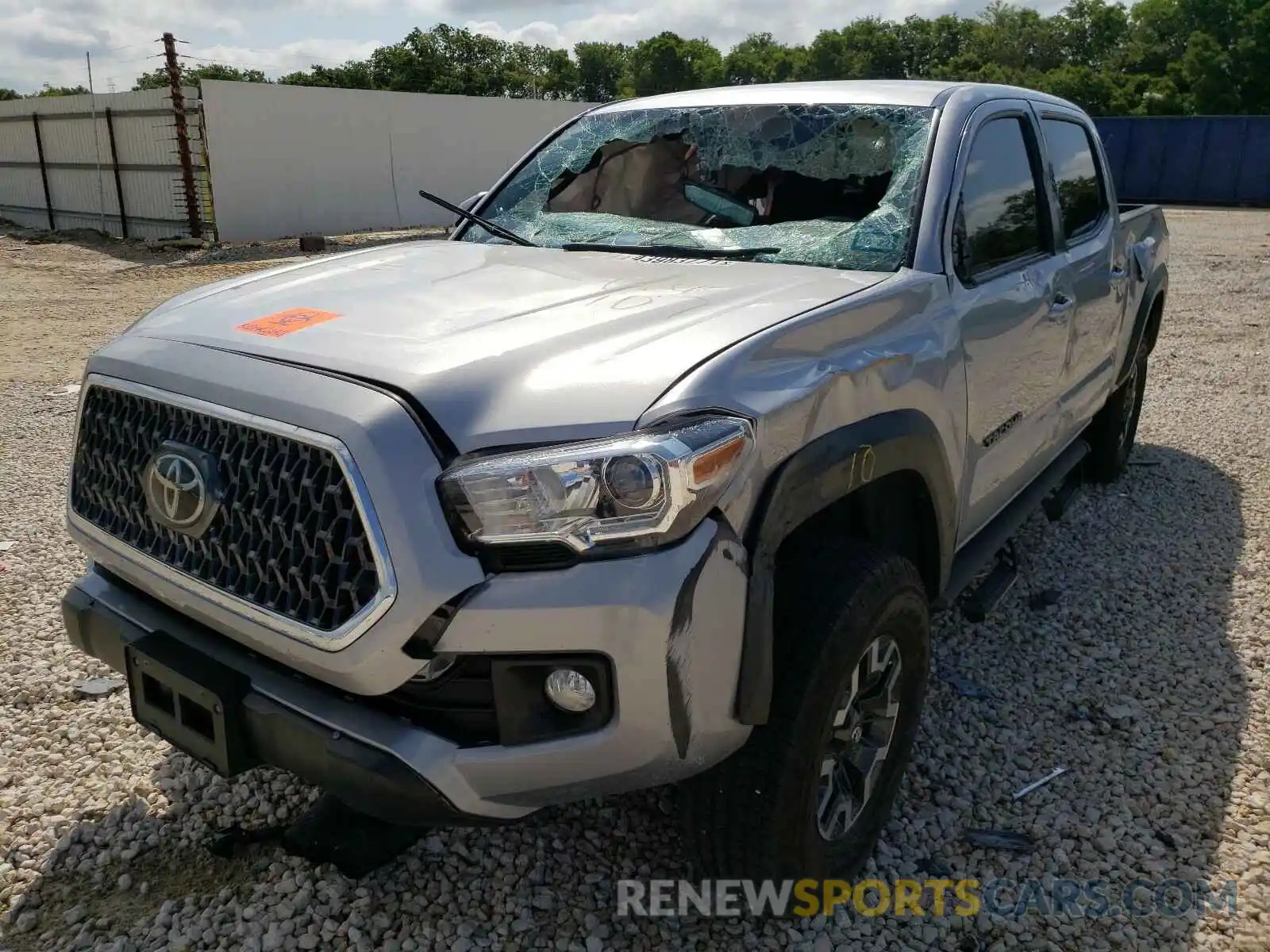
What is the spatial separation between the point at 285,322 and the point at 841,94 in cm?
201

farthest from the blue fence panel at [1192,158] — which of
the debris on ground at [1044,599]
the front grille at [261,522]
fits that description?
the front grille at [261,522]

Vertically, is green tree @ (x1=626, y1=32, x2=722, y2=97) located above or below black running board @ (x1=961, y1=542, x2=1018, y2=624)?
above

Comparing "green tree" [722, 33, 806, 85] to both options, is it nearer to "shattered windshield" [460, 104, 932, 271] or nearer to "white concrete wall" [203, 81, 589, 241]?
"white concrete wall" [203, 81, 589, 241]

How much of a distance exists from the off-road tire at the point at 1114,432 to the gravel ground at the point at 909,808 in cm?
52

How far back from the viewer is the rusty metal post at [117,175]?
781 inches

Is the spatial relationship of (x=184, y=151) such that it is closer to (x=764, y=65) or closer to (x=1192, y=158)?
(x=1192, y=158)

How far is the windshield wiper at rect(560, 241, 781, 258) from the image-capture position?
2895 mm

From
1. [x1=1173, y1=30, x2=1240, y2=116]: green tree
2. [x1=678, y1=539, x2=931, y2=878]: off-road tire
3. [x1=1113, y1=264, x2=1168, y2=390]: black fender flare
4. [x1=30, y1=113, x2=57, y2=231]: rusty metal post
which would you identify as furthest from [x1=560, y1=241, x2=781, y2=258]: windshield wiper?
[x1=1173, y1=30, x2=1240, y2=116]: green tree

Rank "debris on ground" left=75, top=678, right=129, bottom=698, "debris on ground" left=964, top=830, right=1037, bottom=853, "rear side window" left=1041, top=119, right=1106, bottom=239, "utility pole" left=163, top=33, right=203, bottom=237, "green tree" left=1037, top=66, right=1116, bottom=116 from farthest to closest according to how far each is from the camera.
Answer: "green tree" left=1037, top=66, right=1116, bottom=116
"utility pole" left=163, top=33, right=203, bottom=237
"rear side window" left=1041, top=119, right=1106, bottom=239
"debris on ground" left=75, top=678, right=129, bottom=698
"debris on ground" left=964, top=830, right=1037, bottom=853

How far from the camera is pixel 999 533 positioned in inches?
130

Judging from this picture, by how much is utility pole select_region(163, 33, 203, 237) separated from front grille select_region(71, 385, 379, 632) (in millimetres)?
18062

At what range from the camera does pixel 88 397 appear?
2.39 meters

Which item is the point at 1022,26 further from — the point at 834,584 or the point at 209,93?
the point at 834,584

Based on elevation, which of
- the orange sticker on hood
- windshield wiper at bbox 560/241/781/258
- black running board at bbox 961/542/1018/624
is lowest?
black running board at bbox 961/542/1018/624
